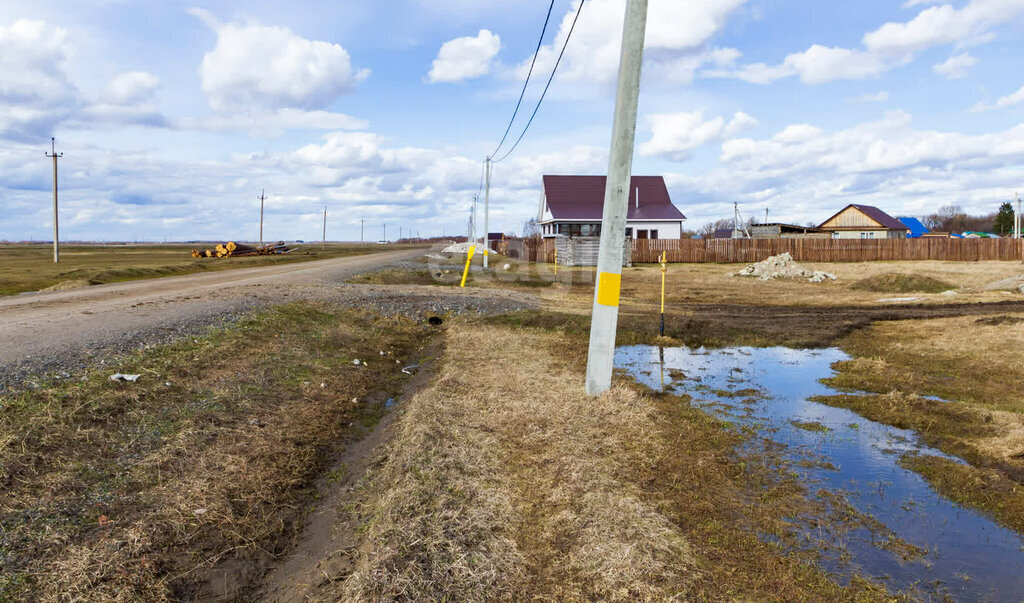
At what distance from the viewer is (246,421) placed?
7.15 metres

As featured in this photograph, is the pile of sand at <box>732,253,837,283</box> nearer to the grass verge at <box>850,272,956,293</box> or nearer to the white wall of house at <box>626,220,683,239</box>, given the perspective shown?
the grass verge at <box>850,272,956,293</box>

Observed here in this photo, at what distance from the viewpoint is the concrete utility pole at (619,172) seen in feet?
24.6

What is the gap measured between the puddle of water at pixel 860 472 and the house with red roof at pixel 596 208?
117 ft

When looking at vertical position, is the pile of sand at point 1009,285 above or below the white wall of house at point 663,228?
below

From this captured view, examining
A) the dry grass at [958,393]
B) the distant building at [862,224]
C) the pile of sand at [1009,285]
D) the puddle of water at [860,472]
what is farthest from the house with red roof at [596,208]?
the puddle of water at [860,472]

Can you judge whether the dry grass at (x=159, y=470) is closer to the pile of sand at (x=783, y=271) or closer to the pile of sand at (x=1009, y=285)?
the pile of sand at (x=1009, y=285)

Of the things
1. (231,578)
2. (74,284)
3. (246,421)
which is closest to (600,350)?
(246,421)

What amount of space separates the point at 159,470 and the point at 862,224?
7955 centimetres

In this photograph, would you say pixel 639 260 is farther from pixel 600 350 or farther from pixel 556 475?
pixel 556 475

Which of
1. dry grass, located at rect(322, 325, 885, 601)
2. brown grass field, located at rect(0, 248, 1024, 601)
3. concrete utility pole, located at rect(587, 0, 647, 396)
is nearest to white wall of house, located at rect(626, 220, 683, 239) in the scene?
brown grass field, located at rect(0, 248, 1024, 601)

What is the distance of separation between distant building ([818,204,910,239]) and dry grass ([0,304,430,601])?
238 ft

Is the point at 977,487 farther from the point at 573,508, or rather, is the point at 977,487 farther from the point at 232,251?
the point at 232,251

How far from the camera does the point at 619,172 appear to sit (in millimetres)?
7672

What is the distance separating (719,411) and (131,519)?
672 cm
